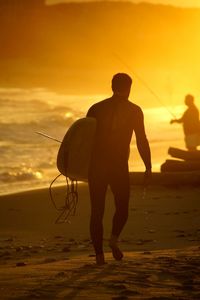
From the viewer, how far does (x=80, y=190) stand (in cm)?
1769

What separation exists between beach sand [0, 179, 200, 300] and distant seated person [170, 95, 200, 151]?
8.54 feet

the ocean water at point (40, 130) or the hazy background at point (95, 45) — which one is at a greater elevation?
the ocean water at point (40, 130)

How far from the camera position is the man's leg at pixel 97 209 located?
986 cm

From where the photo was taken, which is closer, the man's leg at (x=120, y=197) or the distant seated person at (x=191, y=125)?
the man's leg at (x=120, y=197)

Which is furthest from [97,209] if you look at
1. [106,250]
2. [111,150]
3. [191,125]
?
[191,125]

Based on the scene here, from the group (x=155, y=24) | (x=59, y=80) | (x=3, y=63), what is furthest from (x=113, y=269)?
(x=155, y=24)

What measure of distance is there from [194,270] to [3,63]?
65964mm

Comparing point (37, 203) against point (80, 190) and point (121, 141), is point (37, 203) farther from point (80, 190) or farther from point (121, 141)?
point (121, 141)

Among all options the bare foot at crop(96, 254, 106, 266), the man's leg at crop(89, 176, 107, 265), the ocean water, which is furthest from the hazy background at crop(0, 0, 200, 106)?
the bare foot at crop(96, 254, 106, 266)

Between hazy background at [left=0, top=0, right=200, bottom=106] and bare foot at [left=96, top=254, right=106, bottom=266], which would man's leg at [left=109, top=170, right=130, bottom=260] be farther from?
hazy background at [left=0, top=0, right=200, bottom=106]

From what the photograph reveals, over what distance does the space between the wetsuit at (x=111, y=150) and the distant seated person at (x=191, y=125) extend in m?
9.97

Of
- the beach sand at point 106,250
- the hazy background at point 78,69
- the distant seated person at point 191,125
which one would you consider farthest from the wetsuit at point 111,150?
the distant seated person at point 191,125

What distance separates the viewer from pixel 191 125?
20234 mm

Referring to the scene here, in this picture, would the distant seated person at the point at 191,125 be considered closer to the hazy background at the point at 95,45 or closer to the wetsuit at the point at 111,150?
the wetsuit at the point at 111,150
